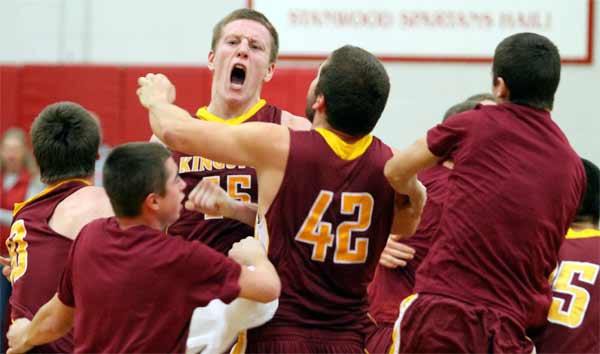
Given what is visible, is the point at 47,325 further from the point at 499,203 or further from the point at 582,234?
the point at 582,234

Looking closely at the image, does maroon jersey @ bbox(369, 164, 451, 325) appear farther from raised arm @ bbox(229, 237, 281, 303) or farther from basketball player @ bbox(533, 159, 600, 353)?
raised arm @ bbox(229, 237, 281, 303)

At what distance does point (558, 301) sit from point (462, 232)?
900mm

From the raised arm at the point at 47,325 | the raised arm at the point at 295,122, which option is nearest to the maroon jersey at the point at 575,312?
the raised arm at the point at 295,122

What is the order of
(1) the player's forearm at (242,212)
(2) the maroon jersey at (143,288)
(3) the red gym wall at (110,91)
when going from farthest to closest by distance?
(3) the red gym wall at (110,91), (1) the player's forearm at (242,212), (2) the maroon jersey at (143,288)

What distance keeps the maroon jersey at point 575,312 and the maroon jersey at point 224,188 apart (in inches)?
55.0

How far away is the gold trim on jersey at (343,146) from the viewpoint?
12.1 feet

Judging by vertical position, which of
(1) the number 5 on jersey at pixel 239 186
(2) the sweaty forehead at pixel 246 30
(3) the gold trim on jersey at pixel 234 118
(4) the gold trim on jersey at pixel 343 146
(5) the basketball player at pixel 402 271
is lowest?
(5) the basketball player at pixel 402 271

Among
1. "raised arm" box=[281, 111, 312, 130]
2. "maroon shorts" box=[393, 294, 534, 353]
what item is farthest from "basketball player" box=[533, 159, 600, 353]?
"raised arm" box=[281, 111, 312, 130]

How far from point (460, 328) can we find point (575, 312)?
0.88 meters

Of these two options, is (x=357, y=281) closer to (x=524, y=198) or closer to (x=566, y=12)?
(x=524, y=198)

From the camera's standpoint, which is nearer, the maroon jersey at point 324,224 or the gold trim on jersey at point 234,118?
the maroon jersey at point 324,224

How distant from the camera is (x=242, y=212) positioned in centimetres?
390

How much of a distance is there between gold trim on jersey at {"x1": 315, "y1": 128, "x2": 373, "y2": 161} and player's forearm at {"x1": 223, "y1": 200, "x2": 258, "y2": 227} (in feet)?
Result: 1.49

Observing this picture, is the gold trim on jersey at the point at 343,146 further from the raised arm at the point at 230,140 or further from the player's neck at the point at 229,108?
the player's neck at the point at 229,108
